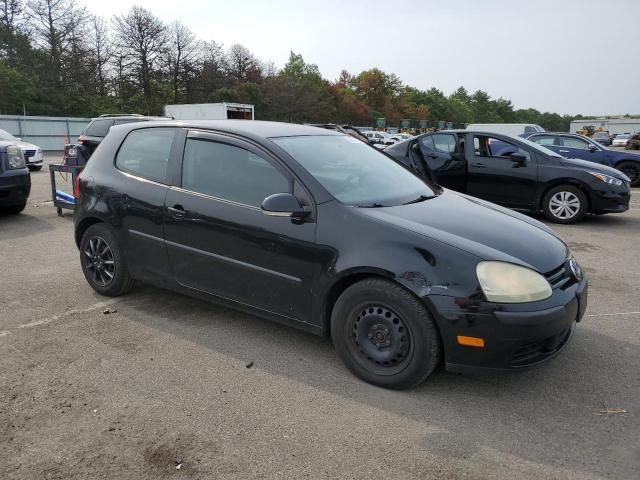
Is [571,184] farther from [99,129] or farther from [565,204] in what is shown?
[99,129]

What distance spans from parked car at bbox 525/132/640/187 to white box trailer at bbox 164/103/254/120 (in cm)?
1780

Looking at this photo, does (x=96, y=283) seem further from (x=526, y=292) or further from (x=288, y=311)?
(x=526, y=292)

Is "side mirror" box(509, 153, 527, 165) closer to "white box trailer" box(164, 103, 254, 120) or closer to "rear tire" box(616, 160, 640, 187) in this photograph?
"rear tire" box(616, 160, 640, 187)

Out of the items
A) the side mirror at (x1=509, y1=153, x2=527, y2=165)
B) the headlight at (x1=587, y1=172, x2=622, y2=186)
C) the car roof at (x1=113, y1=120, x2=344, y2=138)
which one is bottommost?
the headlight at (x1=587, y1=172, x2=622, y2=186)

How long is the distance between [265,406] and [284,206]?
47.5 inches

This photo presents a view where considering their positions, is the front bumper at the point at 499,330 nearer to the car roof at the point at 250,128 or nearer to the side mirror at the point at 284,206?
the side mirror at the point at 284,206

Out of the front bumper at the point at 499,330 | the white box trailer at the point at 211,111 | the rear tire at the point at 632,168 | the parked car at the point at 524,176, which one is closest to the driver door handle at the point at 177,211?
the front bumper at the point at 499,330

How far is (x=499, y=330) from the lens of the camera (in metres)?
2.80

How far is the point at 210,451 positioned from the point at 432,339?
4.36 ft

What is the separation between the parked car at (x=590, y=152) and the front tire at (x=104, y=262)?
36.4ft

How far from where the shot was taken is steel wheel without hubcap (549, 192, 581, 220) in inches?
325

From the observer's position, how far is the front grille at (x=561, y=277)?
3025 millimetres

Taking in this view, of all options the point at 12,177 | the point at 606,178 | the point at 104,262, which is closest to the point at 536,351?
the point at 104,262

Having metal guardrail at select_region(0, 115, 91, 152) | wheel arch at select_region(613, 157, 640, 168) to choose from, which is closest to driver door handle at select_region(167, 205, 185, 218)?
wheel arch at select_region(613, 157, 640, 168)
